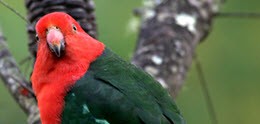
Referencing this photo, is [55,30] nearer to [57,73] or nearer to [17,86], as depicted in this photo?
[57,73]

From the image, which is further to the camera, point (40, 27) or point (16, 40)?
point (16, 40)

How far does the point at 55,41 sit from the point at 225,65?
92.6 inches

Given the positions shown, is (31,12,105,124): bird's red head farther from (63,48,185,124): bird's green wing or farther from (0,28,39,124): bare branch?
(0,28,39,124): bare branch

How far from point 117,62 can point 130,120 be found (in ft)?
1.48

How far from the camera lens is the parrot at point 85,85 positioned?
3.56 metres

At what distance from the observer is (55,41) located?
145 inches

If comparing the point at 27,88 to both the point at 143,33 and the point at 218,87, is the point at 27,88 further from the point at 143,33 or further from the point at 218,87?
the point at 218,87

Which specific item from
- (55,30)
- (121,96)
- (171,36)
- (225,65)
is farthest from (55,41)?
(225,65)

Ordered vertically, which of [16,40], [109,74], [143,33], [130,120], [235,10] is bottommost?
[130,120]

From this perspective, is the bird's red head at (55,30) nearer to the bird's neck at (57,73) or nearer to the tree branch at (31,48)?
the bird's neck at (57,73)

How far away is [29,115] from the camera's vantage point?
4.03 metres

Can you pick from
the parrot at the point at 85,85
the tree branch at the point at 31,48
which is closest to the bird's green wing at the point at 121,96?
the parrot at the point at 85,85

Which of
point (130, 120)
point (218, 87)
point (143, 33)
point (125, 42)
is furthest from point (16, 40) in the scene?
point (130, 120)

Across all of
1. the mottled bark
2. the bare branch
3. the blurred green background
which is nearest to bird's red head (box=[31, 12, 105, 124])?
the bare branch
